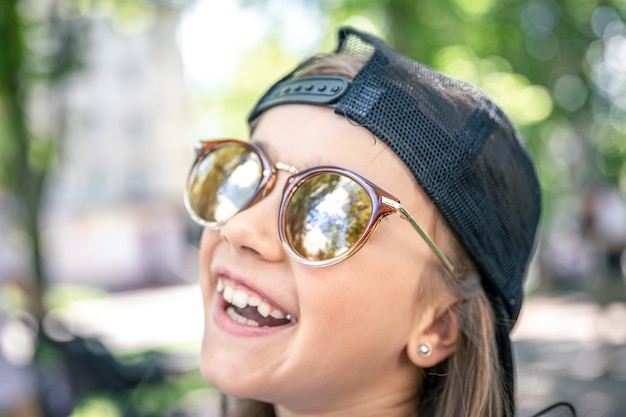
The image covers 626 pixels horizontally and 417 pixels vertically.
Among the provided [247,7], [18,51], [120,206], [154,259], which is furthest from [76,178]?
[18,51]

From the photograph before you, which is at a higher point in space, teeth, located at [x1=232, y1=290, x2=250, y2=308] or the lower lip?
teeth, located at [x1=232, y1=290, x2=250, y2=308]

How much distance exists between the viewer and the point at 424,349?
172cm

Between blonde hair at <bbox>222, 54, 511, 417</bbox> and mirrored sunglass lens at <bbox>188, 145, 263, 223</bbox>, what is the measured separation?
0.32m

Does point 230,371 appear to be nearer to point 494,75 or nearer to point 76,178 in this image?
point 494,75

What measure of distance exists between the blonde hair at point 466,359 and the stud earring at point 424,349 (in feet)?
0.27

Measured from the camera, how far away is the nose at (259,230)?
159 cm

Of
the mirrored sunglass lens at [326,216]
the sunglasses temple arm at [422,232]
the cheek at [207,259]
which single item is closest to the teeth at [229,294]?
the cheek at [207,259]

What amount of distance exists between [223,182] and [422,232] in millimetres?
538

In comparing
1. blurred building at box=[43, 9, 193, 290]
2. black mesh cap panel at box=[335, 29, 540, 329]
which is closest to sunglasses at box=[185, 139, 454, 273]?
black mesh cap panel at box=[335, 29, 540, 329]

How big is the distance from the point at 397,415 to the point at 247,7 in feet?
27.6

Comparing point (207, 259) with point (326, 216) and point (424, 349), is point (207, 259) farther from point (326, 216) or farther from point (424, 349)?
point (424, 349)

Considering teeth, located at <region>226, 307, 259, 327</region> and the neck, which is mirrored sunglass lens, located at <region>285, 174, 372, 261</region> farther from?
the neck

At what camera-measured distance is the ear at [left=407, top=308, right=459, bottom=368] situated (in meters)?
1.72

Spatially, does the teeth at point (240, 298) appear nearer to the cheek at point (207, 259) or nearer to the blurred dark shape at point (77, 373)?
the cheek at point (207, 259)
